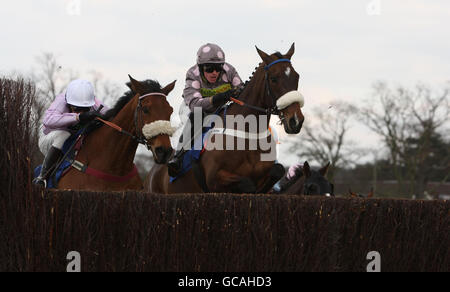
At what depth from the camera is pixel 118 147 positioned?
7.19 metres

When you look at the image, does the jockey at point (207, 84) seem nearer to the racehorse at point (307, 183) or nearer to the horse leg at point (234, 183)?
the horse leg at point (234, 183)

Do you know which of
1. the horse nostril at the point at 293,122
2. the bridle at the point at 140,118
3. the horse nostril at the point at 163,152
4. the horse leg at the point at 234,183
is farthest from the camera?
the horse leg at the point at 234,183

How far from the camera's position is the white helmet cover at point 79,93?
295 inches

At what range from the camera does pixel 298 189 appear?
8312 mm

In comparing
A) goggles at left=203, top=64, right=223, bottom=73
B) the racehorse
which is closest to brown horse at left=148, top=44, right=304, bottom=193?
goggles at left=203, top=64, right=223, bottom=73

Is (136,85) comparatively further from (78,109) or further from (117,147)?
(78,109)

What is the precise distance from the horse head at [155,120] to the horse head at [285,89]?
3.34 ft

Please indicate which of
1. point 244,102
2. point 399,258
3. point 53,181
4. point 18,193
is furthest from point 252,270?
point 53,181

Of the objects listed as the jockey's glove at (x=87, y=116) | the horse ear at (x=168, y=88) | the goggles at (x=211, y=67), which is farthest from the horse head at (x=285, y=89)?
the jockey's glove at (x=87, y=116)

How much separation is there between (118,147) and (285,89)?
6.02 feet

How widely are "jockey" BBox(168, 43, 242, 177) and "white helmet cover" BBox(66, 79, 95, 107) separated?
107cm

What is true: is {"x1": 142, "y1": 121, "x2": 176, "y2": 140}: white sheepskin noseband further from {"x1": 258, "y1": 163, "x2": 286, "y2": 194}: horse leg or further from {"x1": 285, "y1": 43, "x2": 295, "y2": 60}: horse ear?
{"x1": 285, "y1": 43, "x2": 295, "y2": 60}: horse ear

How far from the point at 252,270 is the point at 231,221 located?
41cm

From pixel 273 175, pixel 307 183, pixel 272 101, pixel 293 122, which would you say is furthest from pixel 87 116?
pixel 307 183
